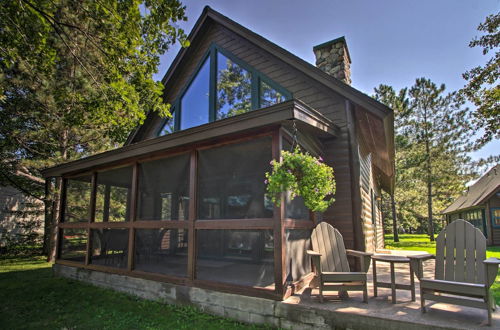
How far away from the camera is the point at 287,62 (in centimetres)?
635

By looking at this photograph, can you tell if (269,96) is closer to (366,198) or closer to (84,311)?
(366,198)

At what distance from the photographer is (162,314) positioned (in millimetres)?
4348

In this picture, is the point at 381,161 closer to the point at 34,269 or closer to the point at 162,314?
the point at 162,314

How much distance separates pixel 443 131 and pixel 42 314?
19907mm

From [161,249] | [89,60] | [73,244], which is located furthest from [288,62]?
[73,244]

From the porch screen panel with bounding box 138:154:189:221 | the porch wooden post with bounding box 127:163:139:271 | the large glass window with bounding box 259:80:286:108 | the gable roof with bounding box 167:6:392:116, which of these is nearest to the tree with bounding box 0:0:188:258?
the porch screen panel with bounding box 138:154:189:221

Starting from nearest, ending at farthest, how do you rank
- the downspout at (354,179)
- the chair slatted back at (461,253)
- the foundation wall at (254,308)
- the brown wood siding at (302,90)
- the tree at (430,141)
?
A: 1. the foundation wall at (254,308)
2. the chair slatted back at (461,253)
3. the downspout at (354,179)
4. the brown wood siding at (302,90)
5. the tree at (430,141)

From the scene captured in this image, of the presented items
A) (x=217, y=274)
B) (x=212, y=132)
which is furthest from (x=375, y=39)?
(x=217, y=274)

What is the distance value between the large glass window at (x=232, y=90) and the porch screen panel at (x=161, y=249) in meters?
3.02

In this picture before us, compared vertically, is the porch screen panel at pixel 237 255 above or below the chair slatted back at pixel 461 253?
below

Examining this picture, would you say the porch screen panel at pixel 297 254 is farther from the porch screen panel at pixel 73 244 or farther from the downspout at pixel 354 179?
the porch screen panel at pixel 73 244

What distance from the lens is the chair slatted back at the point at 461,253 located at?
10.4 feet

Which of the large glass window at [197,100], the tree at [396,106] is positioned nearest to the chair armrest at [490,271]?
the large glass window at [197,100]

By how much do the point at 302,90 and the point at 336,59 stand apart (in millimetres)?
1261
